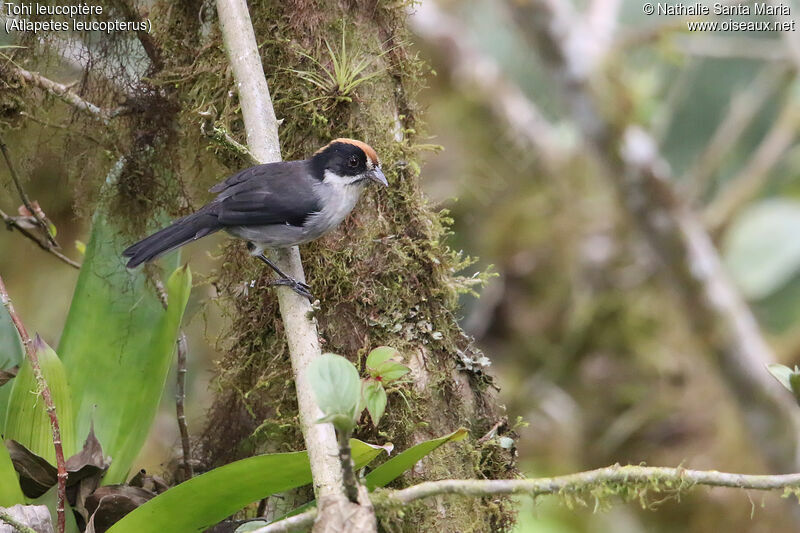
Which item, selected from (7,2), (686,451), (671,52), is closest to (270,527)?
(7,2)

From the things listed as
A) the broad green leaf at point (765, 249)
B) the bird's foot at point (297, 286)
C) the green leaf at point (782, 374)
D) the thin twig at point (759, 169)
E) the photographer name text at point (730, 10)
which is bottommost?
the green leaf at point (782, 374)

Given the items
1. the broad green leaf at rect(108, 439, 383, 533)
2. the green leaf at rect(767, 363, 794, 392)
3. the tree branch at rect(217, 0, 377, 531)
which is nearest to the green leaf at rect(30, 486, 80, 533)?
the broad green leaf at rect(108, 439, 383, 533)

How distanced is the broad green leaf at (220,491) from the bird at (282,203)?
0.68 m

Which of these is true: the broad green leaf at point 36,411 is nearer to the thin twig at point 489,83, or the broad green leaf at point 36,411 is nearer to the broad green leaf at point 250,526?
the broad green leaf at point 250,526

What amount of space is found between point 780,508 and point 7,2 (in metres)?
4.93

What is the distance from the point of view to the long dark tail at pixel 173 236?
8.05 feet

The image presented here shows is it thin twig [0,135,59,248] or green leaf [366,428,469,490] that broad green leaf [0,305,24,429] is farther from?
green leaf [366,428,469,490]

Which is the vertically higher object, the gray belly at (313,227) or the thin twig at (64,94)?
the thin twig at (64,94)

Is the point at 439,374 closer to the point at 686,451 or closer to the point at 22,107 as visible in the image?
the point at 22,107

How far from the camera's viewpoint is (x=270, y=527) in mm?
1695

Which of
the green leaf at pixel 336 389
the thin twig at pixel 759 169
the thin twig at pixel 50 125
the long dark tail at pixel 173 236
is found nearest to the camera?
the green leaf at pixel 336 389

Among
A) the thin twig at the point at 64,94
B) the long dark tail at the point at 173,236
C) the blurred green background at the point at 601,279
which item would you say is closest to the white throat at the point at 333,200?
the long dark tail at the point at 173,236

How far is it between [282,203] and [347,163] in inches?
15.0

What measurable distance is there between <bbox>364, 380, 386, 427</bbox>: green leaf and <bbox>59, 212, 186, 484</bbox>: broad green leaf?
778 millimetres
